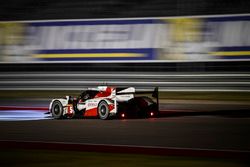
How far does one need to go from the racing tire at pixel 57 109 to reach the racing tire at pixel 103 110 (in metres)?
1.16

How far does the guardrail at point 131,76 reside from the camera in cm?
2147

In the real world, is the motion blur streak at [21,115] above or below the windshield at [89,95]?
below

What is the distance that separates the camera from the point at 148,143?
11.0 metres

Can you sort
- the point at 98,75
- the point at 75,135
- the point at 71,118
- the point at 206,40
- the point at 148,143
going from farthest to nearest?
the point at 98,75
the point at 206,40
the point at 71,118
the point at 75,135
the point at 148,143

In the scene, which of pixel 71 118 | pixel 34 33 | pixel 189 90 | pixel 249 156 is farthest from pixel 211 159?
pixel 34 33

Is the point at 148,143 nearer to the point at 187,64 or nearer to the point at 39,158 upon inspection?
the point at 39,158

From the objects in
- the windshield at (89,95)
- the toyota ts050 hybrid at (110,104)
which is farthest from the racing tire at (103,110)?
the windshield at (89,95)

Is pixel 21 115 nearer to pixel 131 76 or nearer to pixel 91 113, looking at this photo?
pixel 91 113

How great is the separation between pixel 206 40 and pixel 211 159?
13.1 meters

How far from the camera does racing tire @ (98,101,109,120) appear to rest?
50.6ft

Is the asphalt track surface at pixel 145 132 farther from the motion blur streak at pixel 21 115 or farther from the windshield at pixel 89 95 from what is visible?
the motion blur streak at pixel 21 115

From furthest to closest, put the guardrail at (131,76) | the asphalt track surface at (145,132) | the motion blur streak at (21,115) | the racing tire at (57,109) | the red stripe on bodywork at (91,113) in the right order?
1. the guardrail at (131,76)
2. the motion blur streak at (21,115)
3. the racing tire at (57,109)
4. the red stripe on bodywork at (91,113)
5. the asphalt track surface at (145,132)

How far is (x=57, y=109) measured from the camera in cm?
1638

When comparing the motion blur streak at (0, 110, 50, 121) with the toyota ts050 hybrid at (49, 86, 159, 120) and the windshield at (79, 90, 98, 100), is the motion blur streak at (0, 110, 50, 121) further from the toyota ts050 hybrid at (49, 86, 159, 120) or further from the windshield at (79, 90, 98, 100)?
the windshield at (79, 90, 98, 100)
